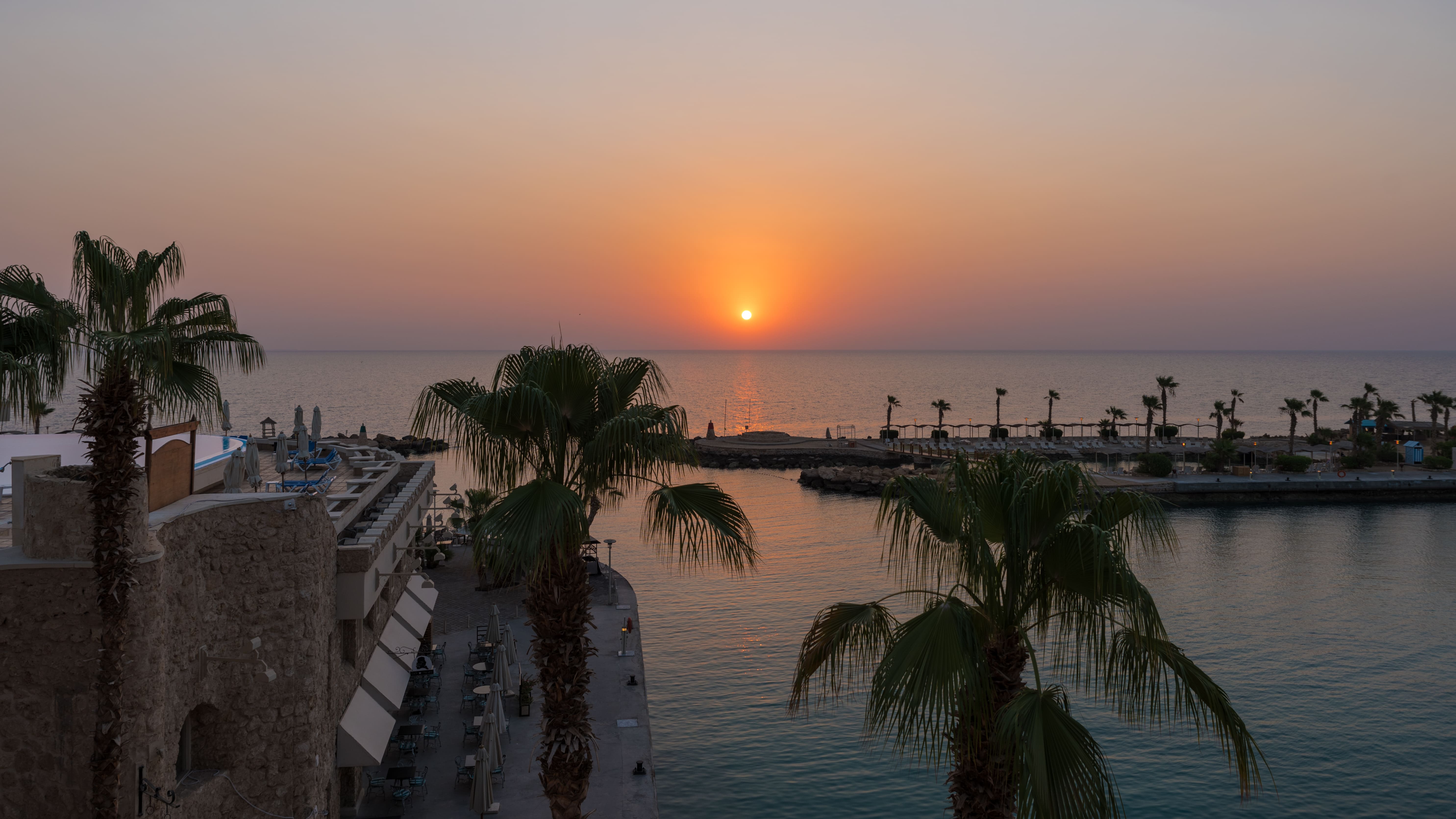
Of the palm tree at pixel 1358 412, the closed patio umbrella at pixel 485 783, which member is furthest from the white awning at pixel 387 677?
the palm tree at pixel 1358 412

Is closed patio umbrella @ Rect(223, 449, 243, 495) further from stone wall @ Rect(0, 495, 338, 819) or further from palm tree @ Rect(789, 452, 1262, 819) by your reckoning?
palm tree @ Rect(789, 452, 1262, 819)

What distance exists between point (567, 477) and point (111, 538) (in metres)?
4.82

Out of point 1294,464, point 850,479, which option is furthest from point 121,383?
point 1294,464

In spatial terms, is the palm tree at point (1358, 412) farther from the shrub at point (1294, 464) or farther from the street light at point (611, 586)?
the street light at point (611, 586)

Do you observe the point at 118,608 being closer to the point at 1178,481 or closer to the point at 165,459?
the point at 165,459

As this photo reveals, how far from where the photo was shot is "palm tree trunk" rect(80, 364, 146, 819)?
28.8 ft

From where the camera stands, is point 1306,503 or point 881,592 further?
point 1306,503

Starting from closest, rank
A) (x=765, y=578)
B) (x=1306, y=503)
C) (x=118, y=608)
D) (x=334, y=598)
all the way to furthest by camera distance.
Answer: (x=118, y=608) → (x=334, y=598) → (x=765, y=578) → (x=1306, y=503)

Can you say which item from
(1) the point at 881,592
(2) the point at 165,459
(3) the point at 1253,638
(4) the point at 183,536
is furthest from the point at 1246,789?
(1) the point at 881,592

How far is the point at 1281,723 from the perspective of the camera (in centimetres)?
2581

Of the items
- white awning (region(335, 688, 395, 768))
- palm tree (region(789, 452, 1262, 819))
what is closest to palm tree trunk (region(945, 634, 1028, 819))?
palm tree (region(789, 452, 1262, 819))

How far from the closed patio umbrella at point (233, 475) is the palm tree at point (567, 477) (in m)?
7.54

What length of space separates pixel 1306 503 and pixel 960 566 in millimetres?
71959

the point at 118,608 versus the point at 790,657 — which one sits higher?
the point at 118,608
